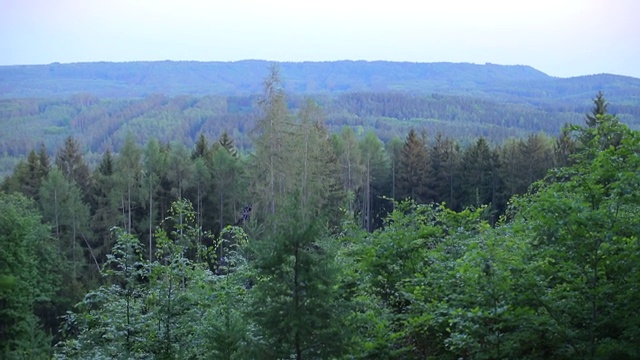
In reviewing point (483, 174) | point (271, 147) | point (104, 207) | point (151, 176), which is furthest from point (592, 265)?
point (483, 174)

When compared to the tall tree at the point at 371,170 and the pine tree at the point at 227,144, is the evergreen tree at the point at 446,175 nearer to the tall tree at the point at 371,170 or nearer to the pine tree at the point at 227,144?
the tall tree at the point at 371,170

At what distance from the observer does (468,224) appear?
9.32 metres

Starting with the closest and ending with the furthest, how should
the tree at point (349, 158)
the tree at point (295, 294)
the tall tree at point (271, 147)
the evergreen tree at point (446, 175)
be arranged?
the tree at point (295, 294), the tall tree at point (271, 147), the tree at point (349, 158), the evergreen tree at point (446, 175)

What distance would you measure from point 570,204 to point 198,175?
33.7 meters

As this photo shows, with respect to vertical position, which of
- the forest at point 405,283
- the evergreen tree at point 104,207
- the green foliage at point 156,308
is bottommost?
the evergreen tree at point 104,207

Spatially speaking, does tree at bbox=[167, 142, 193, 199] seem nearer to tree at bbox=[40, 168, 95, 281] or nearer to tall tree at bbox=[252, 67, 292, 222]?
tree at bbox=[40, 168, 95, 281]

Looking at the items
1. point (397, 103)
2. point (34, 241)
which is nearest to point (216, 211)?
point (34, 241)

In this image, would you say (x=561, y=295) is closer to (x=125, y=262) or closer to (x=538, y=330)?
(x=538, y=330)

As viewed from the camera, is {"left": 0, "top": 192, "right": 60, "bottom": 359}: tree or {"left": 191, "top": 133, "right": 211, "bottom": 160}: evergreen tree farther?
{"left": 191, "top": 133, "right": 211, "bottom": 160}: evergreen tree

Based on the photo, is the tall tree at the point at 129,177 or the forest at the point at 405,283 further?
the tall tree at the point at 129,177

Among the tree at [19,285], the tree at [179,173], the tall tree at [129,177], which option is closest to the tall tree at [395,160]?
the tree at [179,173]

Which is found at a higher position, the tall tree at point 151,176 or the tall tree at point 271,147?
the tall tree at point 271,147

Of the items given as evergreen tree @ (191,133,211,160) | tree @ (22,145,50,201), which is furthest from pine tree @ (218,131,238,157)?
tree @ (22,145,50,201)

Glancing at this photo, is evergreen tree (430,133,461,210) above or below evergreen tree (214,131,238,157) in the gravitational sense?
below
